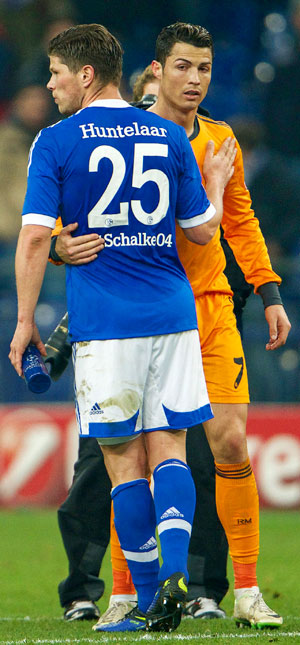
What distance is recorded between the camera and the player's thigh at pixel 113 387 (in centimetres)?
349

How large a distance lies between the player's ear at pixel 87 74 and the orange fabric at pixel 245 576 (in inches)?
76.5

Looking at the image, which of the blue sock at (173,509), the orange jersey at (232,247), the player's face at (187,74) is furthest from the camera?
the orange jersey at (232,247)

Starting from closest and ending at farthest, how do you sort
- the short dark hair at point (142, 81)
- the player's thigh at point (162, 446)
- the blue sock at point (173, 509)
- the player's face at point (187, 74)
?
the blue sock at point (173, 509)
the player's thigh at point (162, 446)
the player's face at point (187, 74)
the short dark hair at point (142, 81)

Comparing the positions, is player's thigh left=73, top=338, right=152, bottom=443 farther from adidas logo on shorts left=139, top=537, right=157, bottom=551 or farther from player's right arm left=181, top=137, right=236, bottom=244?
player's right arm left=181, top=137, right=236, bottom=244

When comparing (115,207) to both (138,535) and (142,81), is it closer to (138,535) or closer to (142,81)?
(138,535)

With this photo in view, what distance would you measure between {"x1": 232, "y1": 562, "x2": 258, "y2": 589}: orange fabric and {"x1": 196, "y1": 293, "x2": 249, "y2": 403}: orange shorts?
649 mm

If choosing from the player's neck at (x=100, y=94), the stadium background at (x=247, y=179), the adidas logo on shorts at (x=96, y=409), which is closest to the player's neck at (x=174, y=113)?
the player's neck at (x=100, y=94)

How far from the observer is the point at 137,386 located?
11.6 feet

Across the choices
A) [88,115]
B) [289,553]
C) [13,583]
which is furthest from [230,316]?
[289,553]

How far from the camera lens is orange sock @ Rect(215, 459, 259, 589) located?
4215 mm

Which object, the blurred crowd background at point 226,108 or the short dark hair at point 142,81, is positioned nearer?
the short dark hair at point 142,81

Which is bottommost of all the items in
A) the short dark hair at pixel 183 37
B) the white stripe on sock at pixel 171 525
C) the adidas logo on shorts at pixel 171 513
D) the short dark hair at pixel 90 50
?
the white stripe on sock at pixel 171 525

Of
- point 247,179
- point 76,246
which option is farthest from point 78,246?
point 247,179

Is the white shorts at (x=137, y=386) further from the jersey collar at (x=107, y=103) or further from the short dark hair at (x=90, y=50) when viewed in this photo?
the short dark hair at (x=90, y=50)
